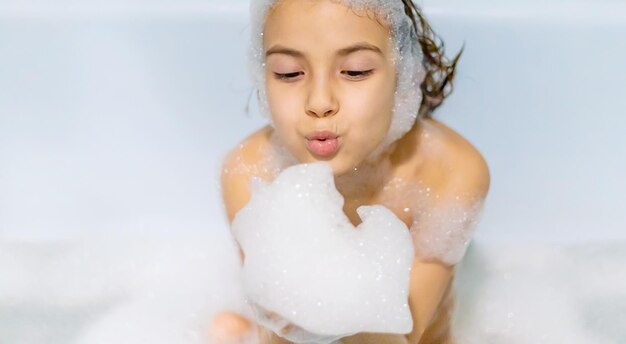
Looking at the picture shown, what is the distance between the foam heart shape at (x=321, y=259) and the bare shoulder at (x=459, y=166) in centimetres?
26

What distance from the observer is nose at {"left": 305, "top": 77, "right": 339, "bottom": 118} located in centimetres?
100

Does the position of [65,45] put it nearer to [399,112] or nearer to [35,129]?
[35,129]

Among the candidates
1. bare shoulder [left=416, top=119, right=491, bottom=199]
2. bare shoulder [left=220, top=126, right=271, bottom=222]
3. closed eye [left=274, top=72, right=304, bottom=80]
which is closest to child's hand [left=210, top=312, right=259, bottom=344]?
bare shoulder [left=220, top=126, right=271, bottom=222]

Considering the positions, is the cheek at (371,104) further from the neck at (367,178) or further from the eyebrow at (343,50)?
the neck at (367,178)

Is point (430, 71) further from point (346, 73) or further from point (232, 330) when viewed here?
point (232, 330)

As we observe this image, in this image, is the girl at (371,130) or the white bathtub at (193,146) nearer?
the girl at (371,130)

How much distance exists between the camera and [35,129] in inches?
67.4

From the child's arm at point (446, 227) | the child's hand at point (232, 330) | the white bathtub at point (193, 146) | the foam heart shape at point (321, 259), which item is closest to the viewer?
the foam heart shape at point (321, 259)

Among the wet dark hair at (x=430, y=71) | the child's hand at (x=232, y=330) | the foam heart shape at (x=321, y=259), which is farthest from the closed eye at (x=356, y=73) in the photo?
the child's hand at (x=232, y=330)

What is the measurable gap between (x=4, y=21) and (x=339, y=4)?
3.07ft

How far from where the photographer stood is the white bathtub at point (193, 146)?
63.5 inches

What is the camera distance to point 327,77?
3.33 feet

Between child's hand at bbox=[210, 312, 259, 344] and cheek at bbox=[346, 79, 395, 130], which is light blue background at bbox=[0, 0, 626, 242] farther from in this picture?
cheek at bbox=[346, 79, 395, 130]

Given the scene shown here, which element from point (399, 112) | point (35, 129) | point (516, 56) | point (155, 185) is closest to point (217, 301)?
point (155, 185)
